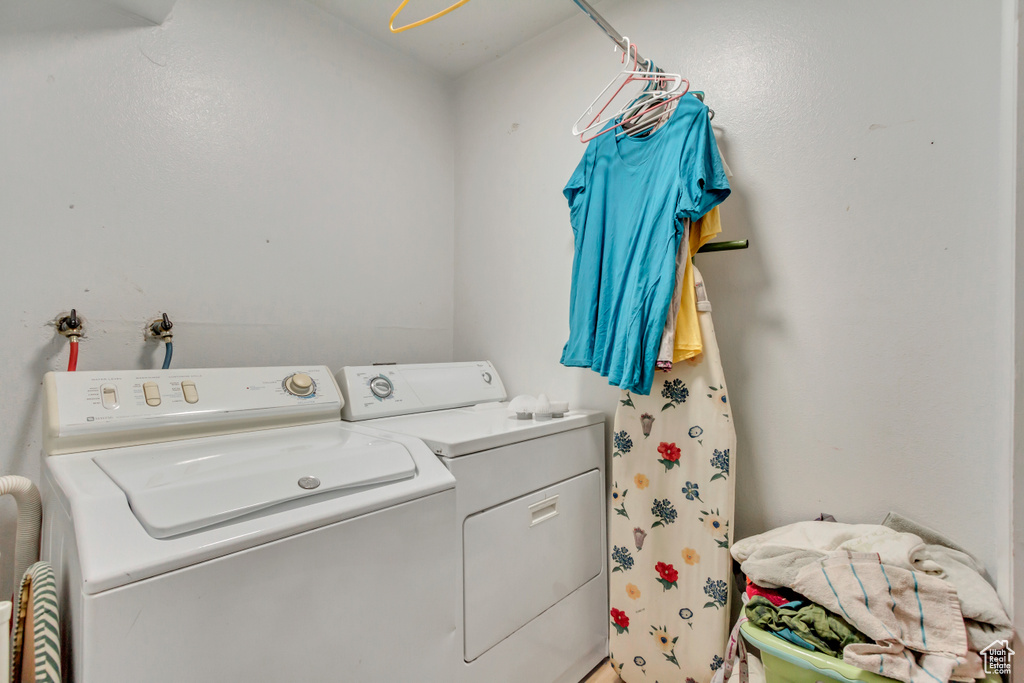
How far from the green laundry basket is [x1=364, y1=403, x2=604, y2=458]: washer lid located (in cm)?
66

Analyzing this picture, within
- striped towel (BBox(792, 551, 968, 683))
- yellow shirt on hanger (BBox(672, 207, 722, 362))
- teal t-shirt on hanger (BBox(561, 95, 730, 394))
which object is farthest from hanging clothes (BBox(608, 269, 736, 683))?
striped towel (BBox(792, 551, 968, 683))

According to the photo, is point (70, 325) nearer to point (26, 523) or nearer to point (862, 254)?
point (26, 523)

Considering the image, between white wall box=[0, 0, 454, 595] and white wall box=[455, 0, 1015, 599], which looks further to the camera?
white wall box=[0, 0, 454, 595]

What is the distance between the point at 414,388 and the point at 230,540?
93 centimetres

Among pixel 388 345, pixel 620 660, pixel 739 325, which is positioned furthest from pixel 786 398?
pixel 388 345

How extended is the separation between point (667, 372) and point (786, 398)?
33 cm

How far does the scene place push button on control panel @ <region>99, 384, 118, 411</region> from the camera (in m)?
1.06

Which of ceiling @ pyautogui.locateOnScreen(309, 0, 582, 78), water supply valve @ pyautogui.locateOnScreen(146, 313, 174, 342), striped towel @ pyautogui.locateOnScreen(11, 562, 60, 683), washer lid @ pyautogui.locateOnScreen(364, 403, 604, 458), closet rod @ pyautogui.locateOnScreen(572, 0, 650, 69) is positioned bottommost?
striped towel @ pyautogui.locateOnScreen(11, 562, 60, 683)

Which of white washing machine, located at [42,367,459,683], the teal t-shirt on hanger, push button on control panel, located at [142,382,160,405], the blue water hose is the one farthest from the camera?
the blue water hose

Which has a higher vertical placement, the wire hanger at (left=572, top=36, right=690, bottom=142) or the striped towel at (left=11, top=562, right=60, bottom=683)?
the wire hanger at (left=572, top=36, right=690, bottom=142)

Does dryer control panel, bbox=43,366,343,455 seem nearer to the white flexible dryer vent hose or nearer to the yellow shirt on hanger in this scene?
the white flexible dryer vent hose

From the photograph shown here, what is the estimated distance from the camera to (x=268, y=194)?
5.26 feet

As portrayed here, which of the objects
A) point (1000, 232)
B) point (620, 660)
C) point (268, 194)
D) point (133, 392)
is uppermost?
point (268, 194)

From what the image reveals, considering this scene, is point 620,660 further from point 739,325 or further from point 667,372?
point 739,325
